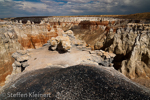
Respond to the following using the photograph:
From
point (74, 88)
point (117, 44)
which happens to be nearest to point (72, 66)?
point (74, 88)

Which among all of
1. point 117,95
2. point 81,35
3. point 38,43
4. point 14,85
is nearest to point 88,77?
point 117,95

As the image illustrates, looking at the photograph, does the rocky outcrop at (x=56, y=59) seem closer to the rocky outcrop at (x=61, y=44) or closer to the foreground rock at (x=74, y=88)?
the rocky outcrop at (x=61, y=44)

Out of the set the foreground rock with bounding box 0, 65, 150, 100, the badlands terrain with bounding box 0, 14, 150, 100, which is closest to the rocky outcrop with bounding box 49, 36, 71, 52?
the badlands terrain with bounding box 0, 14, 150, 100

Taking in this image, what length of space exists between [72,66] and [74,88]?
2314 millimetres

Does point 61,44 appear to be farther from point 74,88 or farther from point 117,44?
point 117,44

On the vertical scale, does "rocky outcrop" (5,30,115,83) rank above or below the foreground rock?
above

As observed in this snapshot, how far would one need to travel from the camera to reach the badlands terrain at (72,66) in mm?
4896

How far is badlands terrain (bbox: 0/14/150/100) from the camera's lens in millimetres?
4896

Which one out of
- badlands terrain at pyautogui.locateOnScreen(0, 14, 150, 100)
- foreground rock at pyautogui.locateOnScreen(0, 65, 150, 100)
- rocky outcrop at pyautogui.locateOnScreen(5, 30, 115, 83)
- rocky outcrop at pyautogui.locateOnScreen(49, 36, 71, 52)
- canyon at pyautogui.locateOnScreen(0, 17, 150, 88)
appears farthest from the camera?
canyon at pyautogui.locateOnScreen(0, 17, 150, 88)

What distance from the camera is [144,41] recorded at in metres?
12.0

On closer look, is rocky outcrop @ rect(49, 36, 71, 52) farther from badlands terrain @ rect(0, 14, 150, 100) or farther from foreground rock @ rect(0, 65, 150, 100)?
foreground rock @ rect(0, 65, 150, 100)

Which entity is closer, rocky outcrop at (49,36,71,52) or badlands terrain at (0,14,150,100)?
badlands terrain at (0,14,150,100)

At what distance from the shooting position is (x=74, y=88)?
4.88 m

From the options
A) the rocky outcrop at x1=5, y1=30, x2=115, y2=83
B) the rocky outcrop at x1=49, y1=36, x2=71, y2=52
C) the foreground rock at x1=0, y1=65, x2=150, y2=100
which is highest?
the rocky outcrop at x1=49, y1=36, x2=71, y2=52
